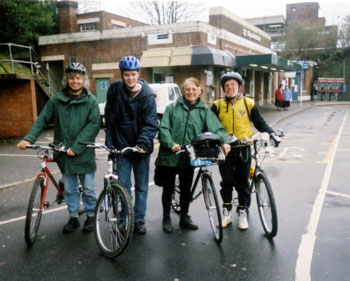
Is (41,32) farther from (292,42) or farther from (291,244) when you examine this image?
(292,42)

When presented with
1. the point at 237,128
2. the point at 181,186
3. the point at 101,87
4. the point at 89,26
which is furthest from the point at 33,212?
the point at 89,26

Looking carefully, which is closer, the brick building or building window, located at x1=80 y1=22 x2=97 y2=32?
the brick building

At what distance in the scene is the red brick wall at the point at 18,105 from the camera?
48.3 feet

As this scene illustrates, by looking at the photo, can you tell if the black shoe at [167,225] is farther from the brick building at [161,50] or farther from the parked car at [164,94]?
the brick building at [161,50]

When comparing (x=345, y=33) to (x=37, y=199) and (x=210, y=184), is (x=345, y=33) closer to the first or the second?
(x=210, y=184)

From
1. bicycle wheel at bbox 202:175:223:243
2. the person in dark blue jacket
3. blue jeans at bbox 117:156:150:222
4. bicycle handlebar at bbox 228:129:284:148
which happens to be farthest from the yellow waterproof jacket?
blue jeans at bbox 117:156:150:222

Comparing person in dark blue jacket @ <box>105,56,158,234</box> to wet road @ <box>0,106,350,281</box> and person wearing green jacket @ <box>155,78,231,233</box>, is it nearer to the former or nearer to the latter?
person wearing green jacket @ <box>155,78,231,233</box>

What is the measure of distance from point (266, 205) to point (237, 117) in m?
1.14

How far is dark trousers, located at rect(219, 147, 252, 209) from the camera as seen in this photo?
4.69m

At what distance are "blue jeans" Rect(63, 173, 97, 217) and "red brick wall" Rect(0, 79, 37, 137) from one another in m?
10.9

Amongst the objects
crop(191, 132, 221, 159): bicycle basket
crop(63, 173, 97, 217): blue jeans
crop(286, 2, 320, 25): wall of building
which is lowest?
crop(63, 173, 97, 217): blue jeans

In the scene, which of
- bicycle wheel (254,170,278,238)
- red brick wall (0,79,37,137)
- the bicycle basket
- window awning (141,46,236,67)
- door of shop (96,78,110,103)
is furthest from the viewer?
door of shop (96,78,110,103)

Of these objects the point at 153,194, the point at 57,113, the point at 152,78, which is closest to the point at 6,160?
the point at 153,194

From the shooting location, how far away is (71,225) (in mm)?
4781
